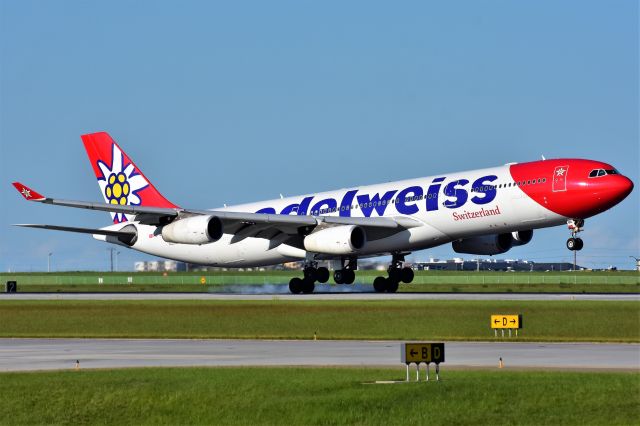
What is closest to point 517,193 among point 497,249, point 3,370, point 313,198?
point 497,249

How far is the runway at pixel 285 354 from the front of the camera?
108 ft

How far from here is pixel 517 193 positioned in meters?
62.3

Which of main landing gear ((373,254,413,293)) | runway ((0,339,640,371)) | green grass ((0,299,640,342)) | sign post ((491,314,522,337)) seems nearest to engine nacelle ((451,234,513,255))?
main landing gear ((373,254,413,293))

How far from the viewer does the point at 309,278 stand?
235ft

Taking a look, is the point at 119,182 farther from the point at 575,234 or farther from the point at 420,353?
the point at 420,353

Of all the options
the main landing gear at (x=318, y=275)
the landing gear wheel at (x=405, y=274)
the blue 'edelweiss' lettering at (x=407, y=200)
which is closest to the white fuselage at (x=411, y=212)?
the blue 'edelweiss' lettering at (x=407, y=200)

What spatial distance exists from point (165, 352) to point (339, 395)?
42.8 ft

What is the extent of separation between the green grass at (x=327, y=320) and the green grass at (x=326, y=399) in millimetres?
15724

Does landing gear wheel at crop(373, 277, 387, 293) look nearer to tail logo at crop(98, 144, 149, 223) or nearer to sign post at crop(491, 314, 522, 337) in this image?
tail logo at crop(98, 144, 149, 223)

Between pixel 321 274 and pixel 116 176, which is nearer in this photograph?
pixel 321 274

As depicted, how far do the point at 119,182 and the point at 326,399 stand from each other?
187ft

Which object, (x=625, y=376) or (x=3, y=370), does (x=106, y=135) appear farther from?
(x=625, y=376)

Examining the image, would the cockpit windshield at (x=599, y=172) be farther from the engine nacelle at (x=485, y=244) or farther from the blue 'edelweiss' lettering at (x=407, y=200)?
the engine nacelle at (x=485, y=244)

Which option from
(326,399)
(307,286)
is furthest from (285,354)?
(307,286)
